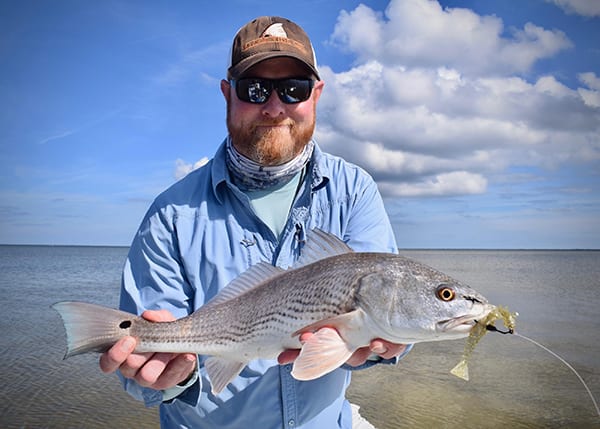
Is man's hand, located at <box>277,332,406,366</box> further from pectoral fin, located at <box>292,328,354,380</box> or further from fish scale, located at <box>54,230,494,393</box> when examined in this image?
pectoral fin, located at <box>292,328,354,380</box>

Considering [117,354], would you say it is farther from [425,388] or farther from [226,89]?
[425,388]

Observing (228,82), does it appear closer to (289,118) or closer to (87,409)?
(289,118)

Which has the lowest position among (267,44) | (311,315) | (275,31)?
(311,315)

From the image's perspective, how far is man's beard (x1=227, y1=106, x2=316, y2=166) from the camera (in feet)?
13.3

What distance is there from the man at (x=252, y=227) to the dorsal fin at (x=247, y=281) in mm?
350

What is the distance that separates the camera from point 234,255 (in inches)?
148

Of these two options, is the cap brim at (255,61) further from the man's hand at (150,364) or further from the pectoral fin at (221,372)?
the pectoral fin at (221,372)

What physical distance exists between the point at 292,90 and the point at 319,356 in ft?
7.77

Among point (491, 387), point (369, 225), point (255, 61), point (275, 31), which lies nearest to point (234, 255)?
point (369, 225)

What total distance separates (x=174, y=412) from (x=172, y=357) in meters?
0.80

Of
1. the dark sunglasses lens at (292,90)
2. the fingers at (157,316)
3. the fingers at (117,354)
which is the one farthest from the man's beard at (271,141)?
the fingers at (117,354)

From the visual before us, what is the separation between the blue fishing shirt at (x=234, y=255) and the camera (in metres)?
3.52

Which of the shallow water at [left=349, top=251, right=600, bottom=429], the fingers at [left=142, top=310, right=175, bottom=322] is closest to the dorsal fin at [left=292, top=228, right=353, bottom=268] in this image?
the fingers at [left=142, top=310, right=175, bottom=322]

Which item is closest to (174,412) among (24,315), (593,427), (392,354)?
(392,354)
